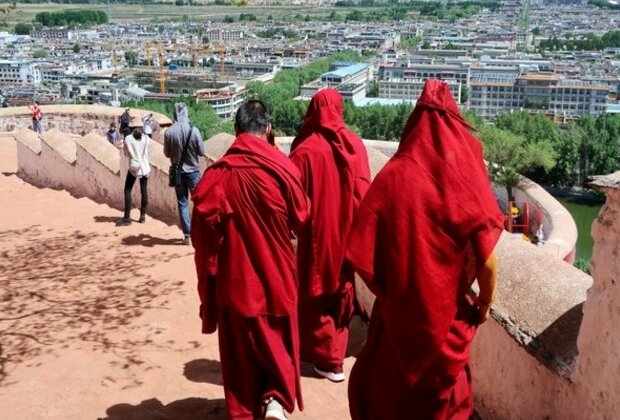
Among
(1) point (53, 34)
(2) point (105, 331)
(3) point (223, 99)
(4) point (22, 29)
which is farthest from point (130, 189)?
(4) point (22, 29)

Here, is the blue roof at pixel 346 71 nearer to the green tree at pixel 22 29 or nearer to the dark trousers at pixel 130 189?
the dark trousers at pixel 130 189

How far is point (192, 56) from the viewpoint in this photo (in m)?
107

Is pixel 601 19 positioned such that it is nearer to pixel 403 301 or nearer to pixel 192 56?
pixel 192 56

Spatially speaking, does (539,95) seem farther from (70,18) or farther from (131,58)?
(70,18)

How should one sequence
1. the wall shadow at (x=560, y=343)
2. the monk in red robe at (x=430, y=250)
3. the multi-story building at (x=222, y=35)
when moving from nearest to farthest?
the monk in red robe at (x=430, y=250) → the wall shadow at (x=560, y=343) → the multi-story building at (x=222, y=35)

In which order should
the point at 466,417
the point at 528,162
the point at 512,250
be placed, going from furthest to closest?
the point at 528,162 < the point at 512,250 < the point at 466,417

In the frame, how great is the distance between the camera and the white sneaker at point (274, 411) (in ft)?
9.33

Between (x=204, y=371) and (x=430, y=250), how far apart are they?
1.87 m

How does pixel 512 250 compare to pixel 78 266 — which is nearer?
pixel 512 250

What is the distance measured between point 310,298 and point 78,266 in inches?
102

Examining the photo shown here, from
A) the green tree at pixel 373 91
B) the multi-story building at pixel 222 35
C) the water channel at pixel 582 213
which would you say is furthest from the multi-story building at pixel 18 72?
the water channel at pixel 582 213

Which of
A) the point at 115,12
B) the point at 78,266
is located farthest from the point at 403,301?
the point at 115,12

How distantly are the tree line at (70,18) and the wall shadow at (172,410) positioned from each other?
148m

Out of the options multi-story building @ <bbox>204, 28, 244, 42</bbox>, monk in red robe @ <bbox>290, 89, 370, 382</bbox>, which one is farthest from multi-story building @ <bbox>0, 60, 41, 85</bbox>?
monk in red robe @ <bbox>290, 89, 370, 382</bbox>
